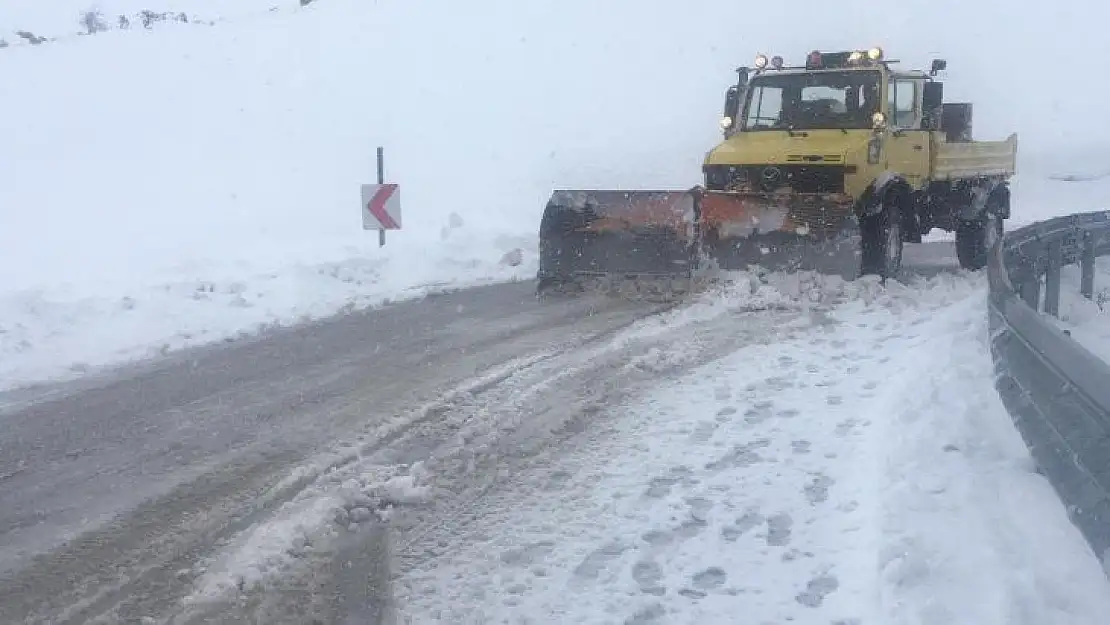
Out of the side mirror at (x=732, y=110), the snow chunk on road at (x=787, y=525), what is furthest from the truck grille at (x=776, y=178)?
the snow chunk on road at (x=787, y=525)

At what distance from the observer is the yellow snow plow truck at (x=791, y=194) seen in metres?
10.2

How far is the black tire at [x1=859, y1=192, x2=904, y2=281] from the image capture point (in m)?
10.4

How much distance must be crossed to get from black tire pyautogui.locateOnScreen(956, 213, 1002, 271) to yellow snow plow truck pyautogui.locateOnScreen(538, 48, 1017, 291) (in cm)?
150

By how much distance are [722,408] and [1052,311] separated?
205 inches

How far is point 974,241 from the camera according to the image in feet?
42.2

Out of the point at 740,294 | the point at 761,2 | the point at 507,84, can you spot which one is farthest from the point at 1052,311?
the point at 761,2

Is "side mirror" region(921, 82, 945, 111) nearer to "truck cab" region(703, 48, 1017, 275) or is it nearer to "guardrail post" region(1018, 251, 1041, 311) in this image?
"truck cab" region(703, 48, 1017, 275)

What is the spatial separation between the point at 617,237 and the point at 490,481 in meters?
5.90

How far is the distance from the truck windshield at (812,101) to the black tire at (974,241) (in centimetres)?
280

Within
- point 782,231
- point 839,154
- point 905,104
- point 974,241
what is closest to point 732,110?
point 839,154

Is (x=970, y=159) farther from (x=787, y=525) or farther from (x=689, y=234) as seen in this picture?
(x=787, y=525)

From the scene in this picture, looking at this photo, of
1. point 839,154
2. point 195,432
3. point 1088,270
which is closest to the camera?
point 195,432

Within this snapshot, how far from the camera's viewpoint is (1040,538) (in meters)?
3.96

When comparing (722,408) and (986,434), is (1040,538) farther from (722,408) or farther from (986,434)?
(722,408)
